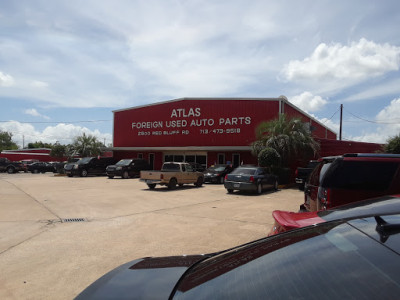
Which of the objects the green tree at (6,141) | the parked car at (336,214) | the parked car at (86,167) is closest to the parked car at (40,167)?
the parked car at (86,167)

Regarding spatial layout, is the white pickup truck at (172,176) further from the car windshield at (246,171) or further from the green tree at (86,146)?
the green tree at (86,146)

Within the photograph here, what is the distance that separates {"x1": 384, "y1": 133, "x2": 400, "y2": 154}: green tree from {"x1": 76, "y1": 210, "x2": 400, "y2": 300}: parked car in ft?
93.3

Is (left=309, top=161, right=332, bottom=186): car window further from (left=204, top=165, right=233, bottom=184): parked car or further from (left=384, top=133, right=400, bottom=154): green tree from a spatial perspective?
(left=384, top=133, right=400, bottom=154): green tree

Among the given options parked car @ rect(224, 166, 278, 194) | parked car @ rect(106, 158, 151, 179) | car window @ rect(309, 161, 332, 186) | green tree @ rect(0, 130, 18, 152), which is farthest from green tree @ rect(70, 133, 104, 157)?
green tree @ rect(0, 130, 18, 152)

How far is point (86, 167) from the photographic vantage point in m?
30.8

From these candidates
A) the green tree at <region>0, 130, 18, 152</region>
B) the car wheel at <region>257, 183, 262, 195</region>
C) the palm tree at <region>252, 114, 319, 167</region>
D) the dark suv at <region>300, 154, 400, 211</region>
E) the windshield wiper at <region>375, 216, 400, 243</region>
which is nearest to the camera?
the windshield wiper at <region>375, 216, 400, 243</region>

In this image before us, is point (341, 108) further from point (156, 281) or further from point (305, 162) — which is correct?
point (156, 281)

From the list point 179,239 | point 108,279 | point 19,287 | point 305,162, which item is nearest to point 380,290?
point 108,279

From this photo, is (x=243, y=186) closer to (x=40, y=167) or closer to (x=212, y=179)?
(x=212, y=179)

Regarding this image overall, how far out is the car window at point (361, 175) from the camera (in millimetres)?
5250

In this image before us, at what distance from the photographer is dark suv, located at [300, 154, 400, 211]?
205 inches

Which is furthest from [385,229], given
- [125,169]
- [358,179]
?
[125,169]

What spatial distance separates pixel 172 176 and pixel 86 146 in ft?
70.1

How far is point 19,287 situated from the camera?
4.41 m
